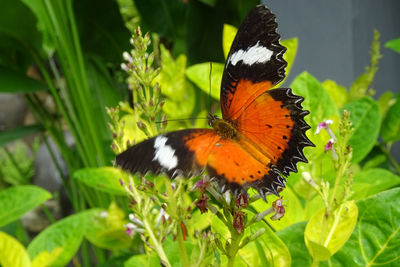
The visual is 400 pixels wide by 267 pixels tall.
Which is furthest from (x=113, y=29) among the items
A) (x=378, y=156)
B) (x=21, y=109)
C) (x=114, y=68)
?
(x=21, y=109)

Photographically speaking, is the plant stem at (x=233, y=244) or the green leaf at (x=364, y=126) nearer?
the plant stem at (x=233, y=244)

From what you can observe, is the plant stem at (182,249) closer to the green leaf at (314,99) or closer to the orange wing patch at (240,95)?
the orange wing patch at (240,95)

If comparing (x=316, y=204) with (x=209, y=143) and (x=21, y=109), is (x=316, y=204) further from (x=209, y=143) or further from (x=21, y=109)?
(x=21, y=109)

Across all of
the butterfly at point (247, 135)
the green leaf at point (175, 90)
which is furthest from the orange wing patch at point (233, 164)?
the green leaf at point (175, 90)

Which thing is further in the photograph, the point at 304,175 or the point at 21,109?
the point at 21,109

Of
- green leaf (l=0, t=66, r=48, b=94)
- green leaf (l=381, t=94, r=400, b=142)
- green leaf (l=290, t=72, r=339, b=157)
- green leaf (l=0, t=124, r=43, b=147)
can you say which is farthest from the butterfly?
green leaf (l=0, t=124, r=43, b=147)

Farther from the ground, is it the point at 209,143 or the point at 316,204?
the point at 209,143
